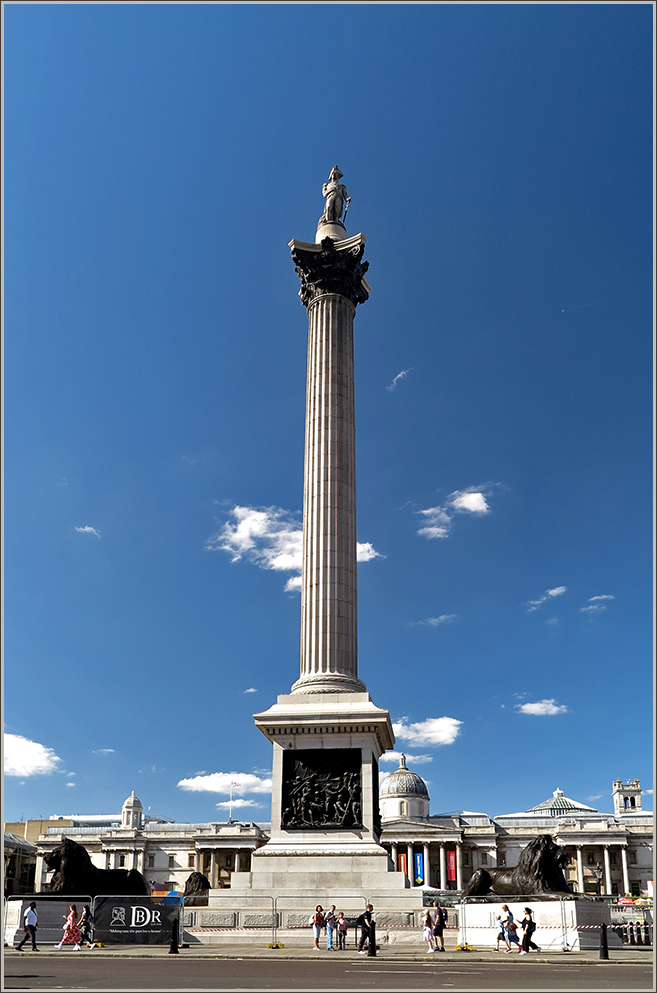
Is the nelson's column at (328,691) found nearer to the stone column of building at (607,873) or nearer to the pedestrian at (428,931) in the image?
the pedestrian at (428,931)

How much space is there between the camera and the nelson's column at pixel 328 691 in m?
32.7

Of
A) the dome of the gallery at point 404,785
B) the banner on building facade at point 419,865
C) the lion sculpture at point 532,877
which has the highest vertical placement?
the lion sculpture at point 532,877

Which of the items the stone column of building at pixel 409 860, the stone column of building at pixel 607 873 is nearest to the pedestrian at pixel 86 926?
the stone column of building at pixel 409 860

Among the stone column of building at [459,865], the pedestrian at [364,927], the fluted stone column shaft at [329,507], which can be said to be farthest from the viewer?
the stone column of building at [459,865]

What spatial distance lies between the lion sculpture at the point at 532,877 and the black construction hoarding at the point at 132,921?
1141cm

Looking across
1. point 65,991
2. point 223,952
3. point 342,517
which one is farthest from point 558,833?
point 65,991

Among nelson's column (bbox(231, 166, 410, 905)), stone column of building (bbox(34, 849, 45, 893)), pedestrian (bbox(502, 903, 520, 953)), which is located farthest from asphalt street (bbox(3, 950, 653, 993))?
stone column of building (bbox(34, 849, 45, 893))

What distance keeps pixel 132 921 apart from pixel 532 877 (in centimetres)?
1465

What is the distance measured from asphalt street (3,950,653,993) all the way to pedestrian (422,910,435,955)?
2707 millimetres

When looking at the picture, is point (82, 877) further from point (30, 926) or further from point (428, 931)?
point (428, 931)

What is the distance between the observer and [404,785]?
141625 millimetres

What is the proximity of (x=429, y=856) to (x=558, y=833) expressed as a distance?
62.7 feet

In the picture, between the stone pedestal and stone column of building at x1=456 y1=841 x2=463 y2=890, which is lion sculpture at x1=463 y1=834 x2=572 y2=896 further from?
stone column of building at x1=456 y1=841 x2=463 y2=890

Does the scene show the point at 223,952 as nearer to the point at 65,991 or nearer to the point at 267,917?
the point at 267,917
